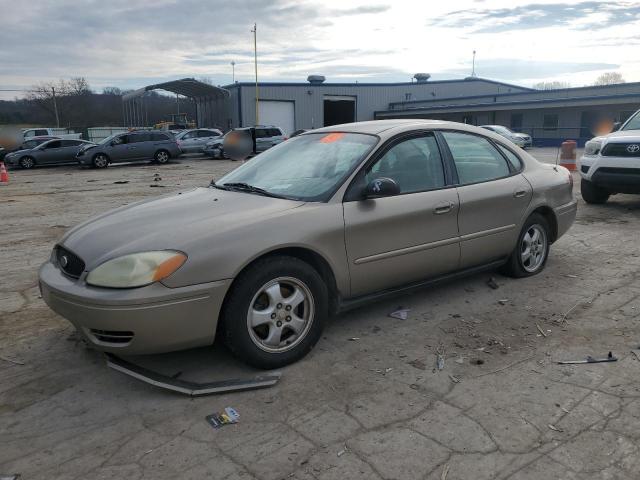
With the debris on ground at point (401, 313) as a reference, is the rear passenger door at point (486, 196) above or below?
above

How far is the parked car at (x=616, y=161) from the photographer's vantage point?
805 cm

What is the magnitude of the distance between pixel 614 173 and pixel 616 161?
0.61 feet

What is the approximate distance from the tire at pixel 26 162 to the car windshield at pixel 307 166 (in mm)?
22375

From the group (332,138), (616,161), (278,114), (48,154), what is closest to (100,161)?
(48,154)

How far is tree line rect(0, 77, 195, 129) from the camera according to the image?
4616cm

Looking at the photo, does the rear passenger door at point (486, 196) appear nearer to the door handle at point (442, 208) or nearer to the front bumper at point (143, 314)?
the door handle at point (442, 208)

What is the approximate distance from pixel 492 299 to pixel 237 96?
3887 centimetres

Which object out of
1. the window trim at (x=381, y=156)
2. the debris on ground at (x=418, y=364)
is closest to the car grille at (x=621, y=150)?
the window trim at (x=381, y=156)

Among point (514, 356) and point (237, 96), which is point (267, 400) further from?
point (237, 96)

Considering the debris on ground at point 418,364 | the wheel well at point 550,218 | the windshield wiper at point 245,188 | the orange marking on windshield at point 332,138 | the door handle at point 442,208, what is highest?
the orange marking on windshield at point 332,138

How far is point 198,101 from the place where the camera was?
46531mm

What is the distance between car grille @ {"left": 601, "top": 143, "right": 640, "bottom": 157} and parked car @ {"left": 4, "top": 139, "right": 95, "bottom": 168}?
21.2 meters

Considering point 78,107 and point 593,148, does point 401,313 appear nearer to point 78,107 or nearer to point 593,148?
point 593,148

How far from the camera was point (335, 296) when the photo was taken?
3709 mm
